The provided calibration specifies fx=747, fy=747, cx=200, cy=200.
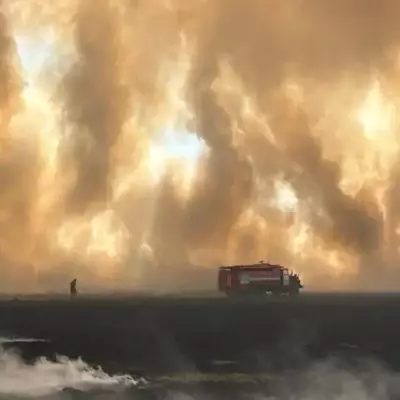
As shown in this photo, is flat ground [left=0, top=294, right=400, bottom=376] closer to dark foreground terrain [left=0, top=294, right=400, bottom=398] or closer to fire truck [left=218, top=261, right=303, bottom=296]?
dark foreground terrain [left=0, top=294, right=400, bottom=398]

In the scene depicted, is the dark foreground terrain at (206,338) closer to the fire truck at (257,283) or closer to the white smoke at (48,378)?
the white smoke at (48,378)

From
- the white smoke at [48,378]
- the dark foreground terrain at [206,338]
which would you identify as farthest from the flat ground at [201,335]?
the white smoke at [48,378]

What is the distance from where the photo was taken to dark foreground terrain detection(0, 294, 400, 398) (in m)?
8.69

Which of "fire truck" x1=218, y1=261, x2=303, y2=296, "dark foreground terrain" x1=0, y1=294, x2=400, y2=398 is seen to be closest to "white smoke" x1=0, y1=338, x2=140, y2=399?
"dark foreground terrain" x1=0, y1=294, x2=400, y2=398

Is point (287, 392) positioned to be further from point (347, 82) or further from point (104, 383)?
point (347, 82)

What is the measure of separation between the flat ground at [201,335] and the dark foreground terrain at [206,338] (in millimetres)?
14

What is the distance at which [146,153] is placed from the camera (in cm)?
885

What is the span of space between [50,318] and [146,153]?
651 cm

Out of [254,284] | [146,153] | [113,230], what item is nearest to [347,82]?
[146,153]

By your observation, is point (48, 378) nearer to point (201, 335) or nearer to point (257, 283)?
point (201, 335)

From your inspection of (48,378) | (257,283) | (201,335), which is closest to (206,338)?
(201,335)

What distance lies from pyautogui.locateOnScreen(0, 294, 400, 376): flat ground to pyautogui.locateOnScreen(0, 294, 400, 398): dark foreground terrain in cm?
1

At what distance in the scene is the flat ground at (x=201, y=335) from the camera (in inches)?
358

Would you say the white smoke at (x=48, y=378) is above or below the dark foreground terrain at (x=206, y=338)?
below
